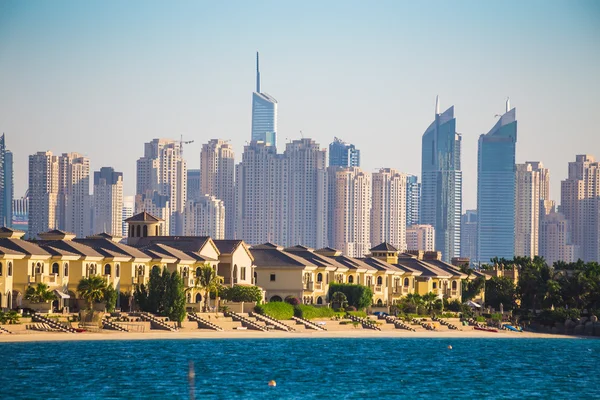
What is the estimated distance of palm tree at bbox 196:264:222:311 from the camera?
126m

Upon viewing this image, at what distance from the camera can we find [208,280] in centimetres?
12550

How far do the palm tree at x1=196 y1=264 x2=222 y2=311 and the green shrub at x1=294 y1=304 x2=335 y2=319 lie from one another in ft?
32.2

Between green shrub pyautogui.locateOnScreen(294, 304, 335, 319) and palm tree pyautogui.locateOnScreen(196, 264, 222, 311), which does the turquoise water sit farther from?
green shrub pyautogui.locateOnScreen(294, 304, 335, 319)

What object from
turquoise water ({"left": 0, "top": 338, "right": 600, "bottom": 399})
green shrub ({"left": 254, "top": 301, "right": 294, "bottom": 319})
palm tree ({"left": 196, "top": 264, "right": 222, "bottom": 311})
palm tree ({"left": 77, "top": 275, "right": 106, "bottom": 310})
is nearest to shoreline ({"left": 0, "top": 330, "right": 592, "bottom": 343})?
turquoise water ({"left": 0, "top": 338, "right": 600, "bottom": 399})

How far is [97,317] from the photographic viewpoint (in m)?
109

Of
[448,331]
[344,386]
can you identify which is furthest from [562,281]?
[344,386]

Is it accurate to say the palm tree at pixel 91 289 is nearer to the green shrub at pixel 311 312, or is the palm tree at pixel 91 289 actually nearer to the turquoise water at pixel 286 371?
the turquoise water at pixel 286 371

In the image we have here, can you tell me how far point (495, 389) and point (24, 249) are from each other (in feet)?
157

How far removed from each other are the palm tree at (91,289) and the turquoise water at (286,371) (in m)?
6.70

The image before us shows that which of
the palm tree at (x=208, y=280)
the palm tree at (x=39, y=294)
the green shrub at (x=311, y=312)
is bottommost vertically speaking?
the green shrub at (x=311, y=312)

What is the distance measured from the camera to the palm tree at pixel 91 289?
11131 centimetres

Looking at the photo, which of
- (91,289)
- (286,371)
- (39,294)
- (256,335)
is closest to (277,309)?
(256,335)

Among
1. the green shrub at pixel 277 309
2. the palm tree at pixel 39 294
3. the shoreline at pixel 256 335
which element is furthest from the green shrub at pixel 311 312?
the palm tree at pixel 39 294

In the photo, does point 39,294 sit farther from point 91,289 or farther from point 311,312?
point 311,312
